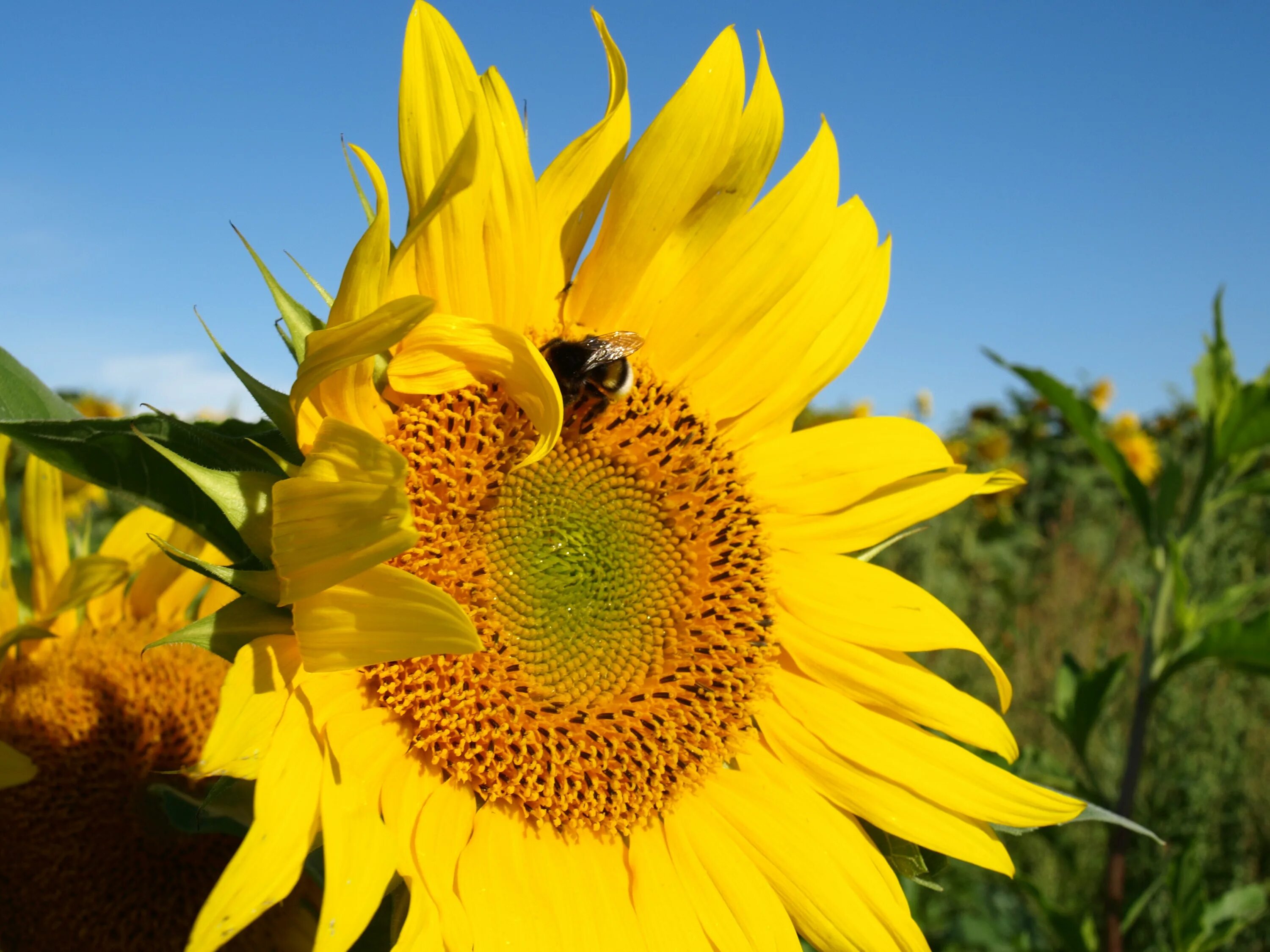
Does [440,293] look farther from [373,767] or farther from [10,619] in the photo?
[10,619]

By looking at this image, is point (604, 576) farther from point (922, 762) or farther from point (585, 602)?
point (922, 762)

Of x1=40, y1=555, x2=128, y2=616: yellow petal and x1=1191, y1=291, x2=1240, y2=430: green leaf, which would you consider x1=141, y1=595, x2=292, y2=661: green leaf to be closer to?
x1=40, y1=555, x2=128, y2=616: yellow petal

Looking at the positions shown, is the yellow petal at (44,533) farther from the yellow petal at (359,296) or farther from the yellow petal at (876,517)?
the yellow petal at (876,517)

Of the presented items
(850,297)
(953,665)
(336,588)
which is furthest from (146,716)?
(953,665)

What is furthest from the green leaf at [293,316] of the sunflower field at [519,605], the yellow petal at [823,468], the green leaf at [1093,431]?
the green leaf at [1093,431]

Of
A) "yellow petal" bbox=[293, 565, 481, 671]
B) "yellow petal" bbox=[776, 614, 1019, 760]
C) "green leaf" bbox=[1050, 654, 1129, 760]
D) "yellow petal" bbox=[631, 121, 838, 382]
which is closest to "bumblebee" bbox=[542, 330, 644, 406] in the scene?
"yellow petal" bbox=[631, 121, 838, 382]

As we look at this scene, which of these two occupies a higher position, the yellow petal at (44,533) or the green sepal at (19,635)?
the yellow petal at (44,533)
